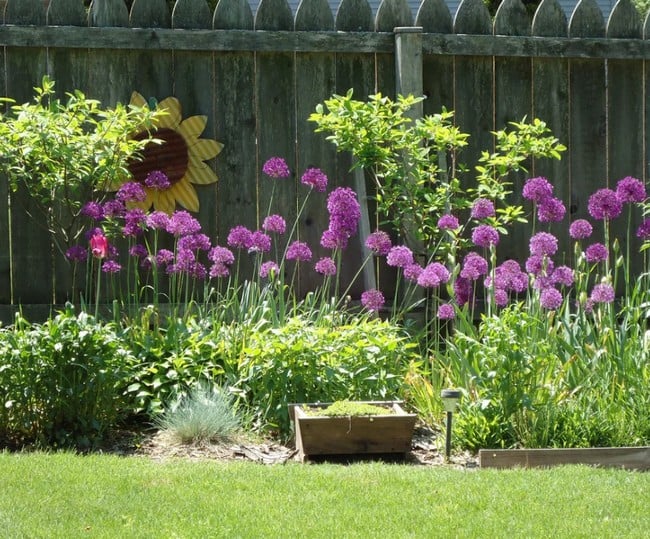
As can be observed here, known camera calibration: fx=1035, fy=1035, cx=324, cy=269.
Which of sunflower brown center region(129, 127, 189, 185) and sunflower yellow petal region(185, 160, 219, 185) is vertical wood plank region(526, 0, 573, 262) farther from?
sunflower brown center region(129, 127, 189, 185)

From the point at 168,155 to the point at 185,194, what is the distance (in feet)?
0.84

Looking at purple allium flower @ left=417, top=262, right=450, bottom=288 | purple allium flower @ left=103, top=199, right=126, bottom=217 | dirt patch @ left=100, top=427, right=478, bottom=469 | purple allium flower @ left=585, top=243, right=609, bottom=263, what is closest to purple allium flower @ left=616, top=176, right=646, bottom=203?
purple allium flower @ left=585, top=243, right=609, bottom=263

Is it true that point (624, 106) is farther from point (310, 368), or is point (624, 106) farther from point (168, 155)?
point (310, 368)

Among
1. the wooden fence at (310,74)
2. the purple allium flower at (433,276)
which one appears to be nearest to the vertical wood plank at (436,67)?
the wooden fence at (310,74)

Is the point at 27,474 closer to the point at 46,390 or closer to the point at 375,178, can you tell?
the point at 46,390

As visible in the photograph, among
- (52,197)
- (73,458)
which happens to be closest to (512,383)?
(73,458)

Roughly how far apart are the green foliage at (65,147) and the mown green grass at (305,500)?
176 cm

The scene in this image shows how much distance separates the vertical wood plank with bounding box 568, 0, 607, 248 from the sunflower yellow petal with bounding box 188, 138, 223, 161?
2325 millimetres

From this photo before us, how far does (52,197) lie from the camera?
5.70 meters

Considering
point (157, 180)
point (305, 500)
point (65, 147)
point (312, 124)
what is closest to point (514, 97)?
point (312, 124)

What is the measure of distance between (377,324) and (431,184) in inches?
60.2

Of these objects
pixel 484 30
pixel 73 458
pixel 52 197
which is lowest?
pixel 73 458

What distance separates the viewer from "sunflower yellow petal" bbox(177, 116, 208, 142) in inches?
247

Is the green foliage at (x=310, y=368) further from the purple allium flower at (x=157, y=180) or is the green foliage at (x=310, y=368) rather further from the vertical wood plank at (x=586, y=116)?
the vertical wood plank at (x=586, y=116)
